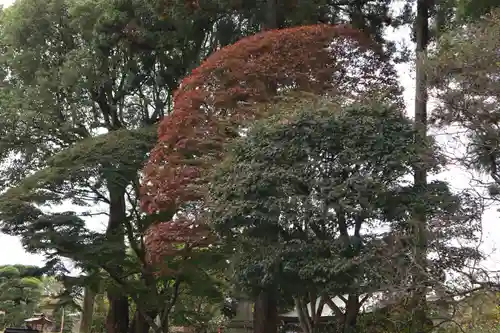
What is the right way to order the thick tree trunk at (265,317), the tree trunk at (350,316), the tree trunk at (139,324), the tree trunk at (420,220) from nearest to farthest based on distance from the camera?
the tree trunk at (420,220) → the tree trunk at (350,316) → the thick tree trunk at (265,317) → the tree trunk at (139,324)

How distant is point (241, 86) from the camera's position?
31.9ft

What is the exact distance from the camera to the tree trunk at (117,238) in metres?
11.9

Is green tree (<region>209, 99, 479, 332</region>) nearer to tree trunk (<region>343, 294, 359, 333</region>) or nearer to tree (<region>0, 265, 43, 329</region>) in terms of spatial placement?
tree trunk (<region>343, 294, 359, 333</region>)

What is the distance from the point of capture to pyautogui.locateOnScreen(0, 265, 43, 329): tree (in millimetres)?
20750

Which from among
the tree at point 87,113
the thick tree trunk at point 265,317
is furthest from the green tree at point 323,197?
the tree at point 87,113

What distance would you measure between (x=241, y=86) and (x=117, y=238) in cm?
426

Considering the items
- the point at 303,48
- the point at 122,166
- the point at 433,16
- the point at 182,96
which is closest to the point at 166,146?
the point at 182,96

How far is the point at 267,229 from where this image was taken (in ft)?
24.5

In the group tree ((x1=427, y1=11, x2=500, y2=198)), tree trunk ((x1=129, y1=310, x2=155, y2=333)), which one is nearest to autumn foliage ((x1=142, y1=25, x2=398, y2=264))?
tree ((x1=427, y1=11, x2=500, y2=198))

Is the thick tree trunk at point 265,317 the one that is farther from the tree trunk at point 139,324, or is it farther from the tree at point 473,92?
the tree at point 473,92

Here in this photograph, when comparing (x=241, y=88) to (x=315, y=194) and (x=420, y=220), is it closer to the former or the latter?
(x=315, y=194)

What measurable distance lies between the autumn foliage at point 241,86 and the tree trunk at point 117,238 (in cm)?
178

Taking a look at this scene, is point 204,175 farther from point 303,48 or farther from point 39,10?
point 39,10

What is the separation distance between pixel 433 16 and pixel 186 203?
586cm
